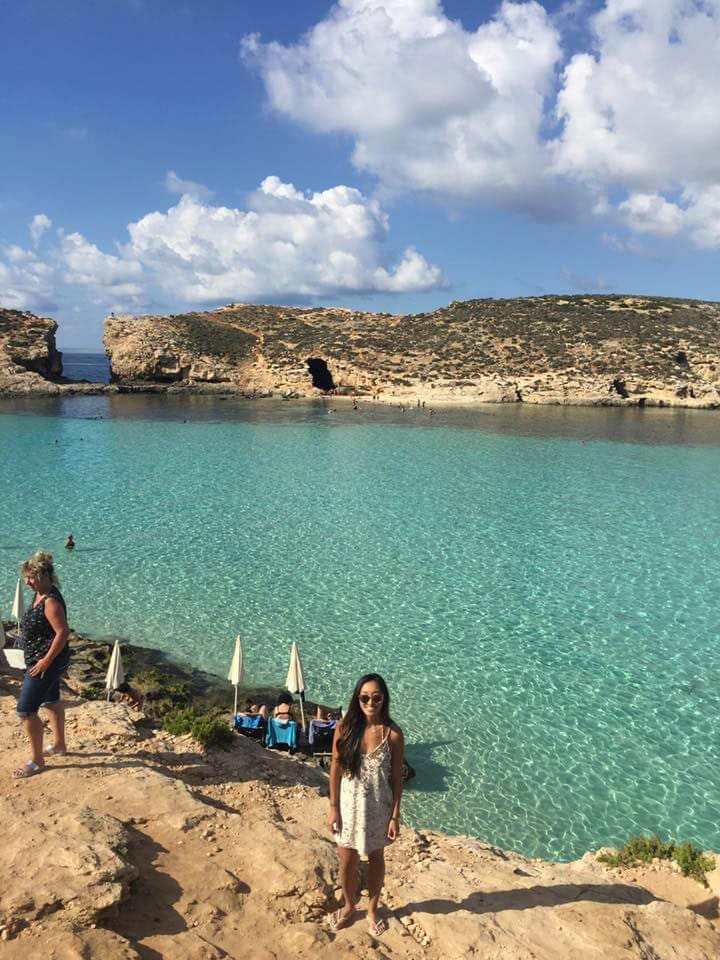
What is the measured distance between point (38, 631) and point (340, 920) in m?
3.99

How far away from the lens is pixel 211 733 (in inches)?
334

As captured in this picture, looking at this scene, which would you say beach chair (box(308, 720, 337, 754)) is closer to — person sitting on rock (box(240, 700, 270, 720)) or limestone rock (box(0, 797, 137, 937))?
person sitting on rock (box(240, 700, 270, 720))

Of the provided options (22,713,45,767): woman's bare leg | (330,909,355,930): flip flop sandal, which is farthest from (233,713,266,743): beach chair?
(330,909,355,930): flip flop sandal

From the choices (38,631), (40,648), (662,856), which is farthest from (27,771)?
(662,856)

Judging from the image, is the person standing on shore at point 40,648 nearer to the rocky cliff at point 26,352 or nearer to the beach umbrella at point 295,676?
the beach umbrella at point 295,676

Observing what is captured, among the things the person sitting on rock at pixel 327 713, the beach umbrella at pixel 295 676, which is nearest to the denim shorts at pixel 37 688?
the beach umbrella at pixel 295 676

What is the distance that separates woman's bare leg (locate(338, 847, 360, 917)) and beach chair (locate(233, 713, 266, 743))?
203 inches

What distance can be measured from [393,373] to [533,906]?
230 feet

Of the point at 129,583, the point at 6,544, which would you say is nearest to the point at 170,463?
the point at 6,544

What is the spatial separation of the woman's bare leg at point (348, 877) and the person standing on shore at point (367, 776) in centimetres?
4

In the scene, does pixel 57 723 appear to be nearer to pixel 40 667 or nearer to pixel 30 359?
pixel 40 667

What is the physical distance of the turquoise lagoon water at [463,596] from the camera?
30.8 feet

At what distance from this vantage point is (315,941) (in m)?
4.56

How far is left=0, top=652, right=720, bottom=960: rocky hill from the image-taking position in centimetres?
432
